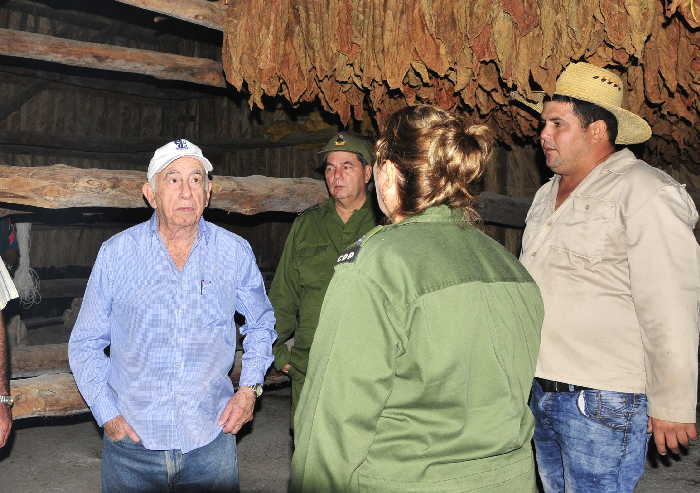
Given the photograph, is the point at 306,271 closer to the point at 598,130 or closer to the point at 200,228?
the point at 200,228

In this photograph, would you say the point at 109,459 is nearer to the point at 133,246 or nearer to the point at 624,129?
the point at 133,246

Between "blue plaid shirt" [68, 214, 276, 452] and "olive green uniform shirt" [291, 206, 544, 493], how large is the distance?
1.05m

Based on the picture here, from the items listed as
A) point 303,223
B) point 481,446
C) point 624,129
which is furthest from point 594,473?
point 303,223

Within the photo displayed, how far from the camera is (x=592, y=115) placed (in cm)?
280

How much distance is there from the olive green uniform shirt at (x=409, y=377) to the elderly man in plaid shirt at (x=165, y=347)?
3.48 ft

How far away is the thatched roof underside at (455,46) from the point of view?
11.3 ft

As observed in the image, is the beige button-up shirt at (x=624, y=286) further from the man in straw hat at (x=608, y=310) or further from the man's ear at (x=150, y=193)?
the man's ear at (x=150, y=193)

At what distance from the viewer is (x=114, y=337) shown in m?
2.61

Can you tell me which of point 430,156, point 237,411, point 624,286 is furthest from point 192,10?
point 624,286

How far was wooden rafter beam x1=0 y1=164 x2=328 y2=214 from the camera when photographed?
3.45 meters

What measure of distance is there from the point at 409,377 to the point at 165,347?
4.39 ft

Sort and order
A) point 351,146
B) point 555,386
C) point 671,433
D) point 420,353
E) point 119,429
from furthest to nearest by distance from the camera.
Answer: point 351,146 → point 555,386 → point 119,429 → point 671,433 → point 420,353

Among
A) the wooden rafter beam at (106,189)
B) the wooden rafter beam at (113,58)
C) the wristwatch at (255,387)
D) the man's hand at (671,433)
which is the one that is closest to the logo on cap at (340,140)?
the wooden rafter beam at (106,189)

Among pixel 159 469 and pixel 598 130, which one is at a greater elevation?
pixel 598 130
